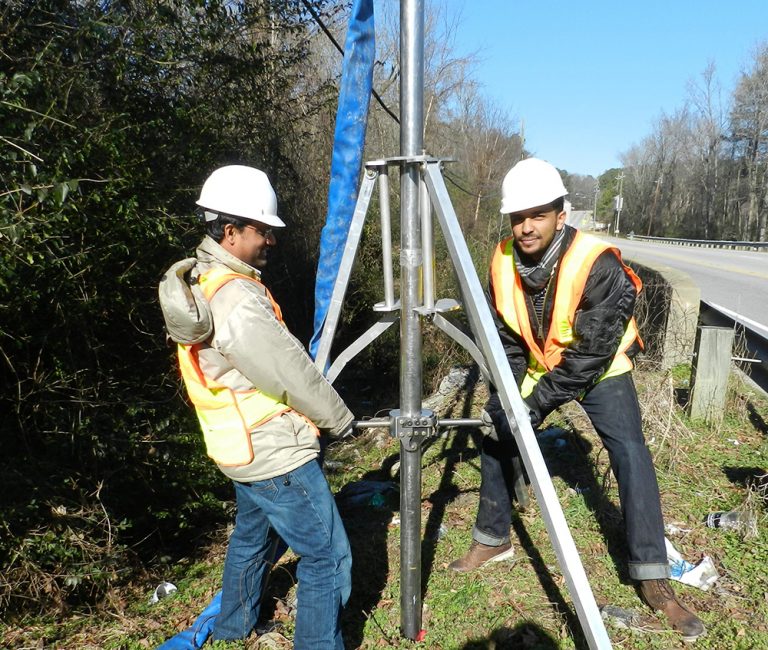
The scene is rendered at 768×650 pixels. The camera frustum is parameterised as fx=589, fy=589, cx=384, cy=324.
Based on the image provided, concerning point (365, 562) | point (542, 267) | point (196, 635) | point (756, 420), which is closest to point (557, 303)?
point (542, 267)

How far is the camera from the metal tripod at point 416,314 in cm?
207

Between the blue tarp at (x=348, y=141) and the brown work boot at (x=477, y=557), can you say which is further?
the brown work boot at (x=477, y=557)

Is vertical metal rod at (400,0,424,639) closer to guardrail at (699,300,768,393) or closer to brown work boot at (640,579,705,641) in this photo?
brown work boot at (640,579,705,641)

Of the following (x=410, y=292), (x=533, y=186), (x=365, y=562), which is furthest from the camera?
(x=365, y=562)

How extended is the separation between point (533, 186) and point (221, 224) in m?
1.37

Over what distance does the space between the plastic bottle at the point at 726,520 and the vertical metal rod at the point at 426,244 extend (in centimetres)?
245

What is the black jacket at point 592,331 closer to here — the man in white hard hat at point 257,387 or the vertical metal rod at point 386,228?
the vertical metal rod at point 386,228

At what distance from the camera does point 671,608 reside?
2.73 m

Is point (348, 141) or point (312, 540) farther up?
point (348, 141)

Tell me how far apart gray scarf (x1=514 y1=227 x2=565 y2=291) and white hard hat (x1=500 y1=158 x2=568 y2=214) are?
224 millimetres

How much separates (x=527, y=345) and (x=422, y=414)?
0.86 m

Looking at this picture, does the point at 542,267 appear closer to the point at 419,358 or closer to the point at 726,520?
the point at 419,358

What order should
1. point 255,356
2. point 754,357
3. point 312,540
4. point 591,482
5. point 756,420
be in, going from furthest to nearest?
point 754,357
point 756,420
point 591,482
point 312,540
point 255,356

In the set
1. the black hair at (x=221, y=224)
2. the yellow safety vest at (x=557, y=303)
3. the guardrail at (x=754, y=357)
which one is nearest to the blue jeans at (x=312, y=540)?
the black hair at (x=221, y=224)
